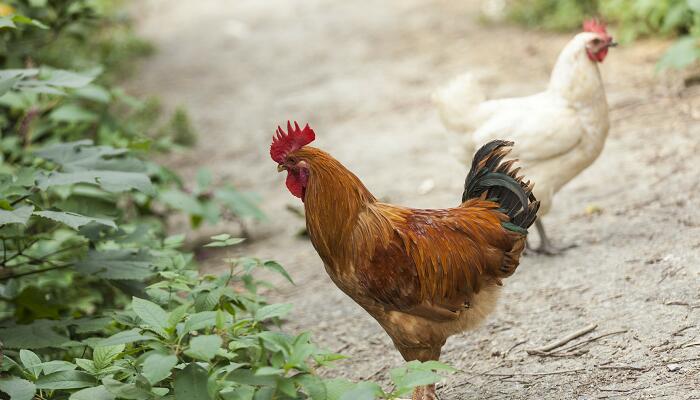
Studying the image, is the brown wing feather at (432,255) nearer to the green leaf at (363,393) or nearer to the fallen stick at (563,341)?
the fallen stick at (563,341)

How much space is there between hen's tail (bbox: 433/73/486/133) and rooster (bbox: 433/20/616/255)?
0.8 inches

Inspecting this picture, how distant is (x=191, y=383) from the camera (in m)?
2.84

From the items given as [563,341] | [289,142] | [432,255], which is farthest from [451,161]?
[289,142]

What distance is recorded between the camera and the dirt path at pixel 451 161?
12.9ft

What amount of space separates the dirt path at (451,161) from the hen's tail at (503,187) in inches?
28.5

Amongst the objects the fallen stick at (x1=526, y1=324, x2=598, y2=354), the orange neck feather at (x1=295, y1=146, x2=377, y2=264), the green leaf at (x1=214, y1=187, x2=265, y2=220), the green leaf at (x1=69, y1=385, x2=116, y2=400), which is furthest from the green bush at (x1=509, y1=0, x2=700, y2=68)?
the green leaf at (x1=69, y1=385, x2=116, y2=400)

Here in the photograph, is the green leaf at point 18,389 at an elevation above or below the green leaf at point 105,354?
below

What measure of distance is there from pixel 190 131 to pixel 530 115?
4.86m

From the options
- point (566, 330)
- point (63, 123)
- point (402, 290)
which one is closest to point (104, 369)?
point (402, 290)

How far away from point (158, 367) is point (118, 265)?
1582 millimetres

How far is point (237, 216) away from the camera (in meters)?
6.45

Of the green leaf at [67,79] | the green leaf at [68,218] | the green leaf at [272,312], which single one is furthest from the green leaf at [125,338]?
the green leaf at [67,79]

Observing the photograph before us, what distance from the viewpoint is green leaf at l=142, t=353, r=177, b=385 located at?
2600 millimetres

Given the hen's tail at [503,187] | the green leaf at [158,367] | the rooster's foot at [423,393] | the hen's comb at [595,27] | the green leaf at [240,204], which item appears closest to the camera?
the green leaf at [158,367]
